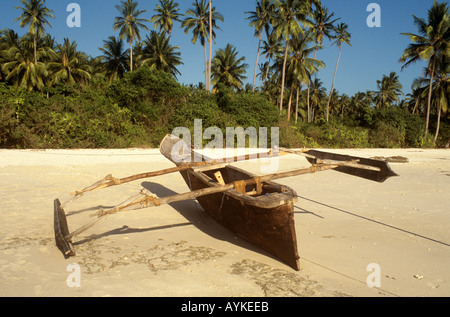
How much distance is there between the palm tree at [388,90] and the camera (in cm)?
4253

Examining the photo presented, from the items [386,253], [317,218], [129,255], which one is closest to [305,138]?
[317,218]

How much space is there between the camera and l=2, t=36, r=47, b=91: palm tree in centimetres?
2272

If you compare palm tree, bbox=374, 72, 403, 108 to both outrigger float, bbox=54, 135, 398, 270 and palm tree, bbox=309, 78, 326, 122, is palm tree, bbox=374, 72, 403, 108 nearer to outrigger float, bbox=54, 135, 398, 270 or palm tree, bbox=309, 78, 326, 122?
palm tree, bbox=309, 78, 326, 122

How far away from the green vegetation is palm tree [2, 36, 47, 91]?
0.07m

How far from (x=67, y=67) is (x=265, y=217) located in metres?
26.7

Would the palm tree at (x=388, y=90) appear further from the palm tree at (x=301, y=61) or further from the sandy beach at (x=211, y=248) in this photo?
the sandy beach at (x=211, y=248)

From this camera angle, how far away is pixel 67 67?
25.9 meters

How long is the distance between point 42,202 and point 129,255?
3.12 meters

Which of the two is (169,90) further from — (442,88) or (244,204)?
(442,88)

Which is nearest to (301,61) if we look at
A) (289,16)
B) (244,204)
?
(289,16)

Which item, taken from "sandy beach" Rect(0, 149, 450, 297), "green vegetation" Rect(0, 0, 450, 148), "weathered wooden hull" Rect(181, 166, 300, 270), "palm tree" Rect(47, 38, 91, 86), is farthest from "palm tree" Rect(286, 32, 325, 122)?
"weathered wooden hull" Rect(181, 166, 300, 270)

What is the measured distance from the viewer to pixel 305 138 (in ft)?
63.6

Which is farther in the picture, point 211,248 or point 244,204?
point 211,248
